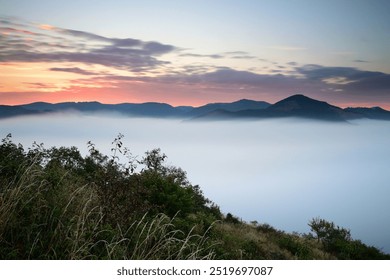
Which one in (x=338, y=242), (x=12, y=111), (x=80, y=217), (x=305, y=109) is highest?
(x=305, y=109)

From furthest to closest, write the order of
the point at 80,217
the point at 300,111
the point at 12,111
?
the point at 300,111
the point at 12,111
the point at 80,217

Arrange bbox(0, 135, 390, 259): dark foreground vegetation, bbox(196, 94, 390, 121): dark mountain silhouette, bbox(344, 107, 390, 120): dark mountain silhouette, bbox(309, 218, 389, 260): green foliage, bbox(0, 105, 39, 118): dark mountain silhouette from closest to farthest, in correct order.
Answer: bbox(0, 135, 390, 259): dark foreground vegetation < bbox(0, 105, 39, 118): dark mountain silhouette < bbox(344, 107, 390, 120): dark mountain silhouette < bbox(196, 94, 390, 121): dark mountain silhouette < bbox(309, 218, 389, 260): green foliage

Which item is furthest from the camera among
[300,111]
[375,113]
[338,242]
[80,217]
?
[338,242]

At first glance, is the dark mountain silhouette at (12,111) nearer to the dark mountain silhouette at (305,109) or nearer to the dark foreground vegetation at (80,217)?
the dark foreground vegetation at (80,217)

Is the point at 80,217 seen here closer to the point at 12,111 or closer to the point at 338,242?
the point at 12,111

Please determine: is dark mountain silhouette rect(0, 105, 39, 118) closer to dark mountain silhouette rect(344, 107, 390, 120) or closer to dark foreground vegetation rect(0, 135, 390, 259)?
dark foreground vegetation rect(0, 135, 390, 259)

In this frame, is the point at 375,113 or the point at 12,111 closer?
the point at 12,111

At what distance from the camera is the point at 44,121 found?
5027 mm

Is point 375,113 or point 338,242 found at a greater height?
point 375,113

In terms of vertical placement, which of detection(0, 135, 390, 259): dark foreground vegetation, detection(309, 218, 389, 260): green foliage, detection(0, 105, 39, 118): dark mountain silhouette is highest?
detection(0, 105, 39, 118): dark mountain silhouette

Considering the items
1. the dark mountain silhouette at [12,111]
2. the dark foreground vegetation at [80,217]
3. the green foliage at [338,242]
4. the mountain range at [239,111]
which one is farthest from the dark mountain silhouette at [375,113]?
the green foliage at [338,242]

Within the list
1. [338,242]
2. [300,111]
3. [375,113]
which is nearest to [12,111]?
[375,113]

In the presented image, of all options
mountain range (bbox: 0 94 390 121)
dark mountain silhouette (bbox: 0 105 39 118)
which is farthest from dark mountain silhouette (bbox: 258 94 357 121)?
dark mountain silhouette (bbox: 0 105 39 118)
